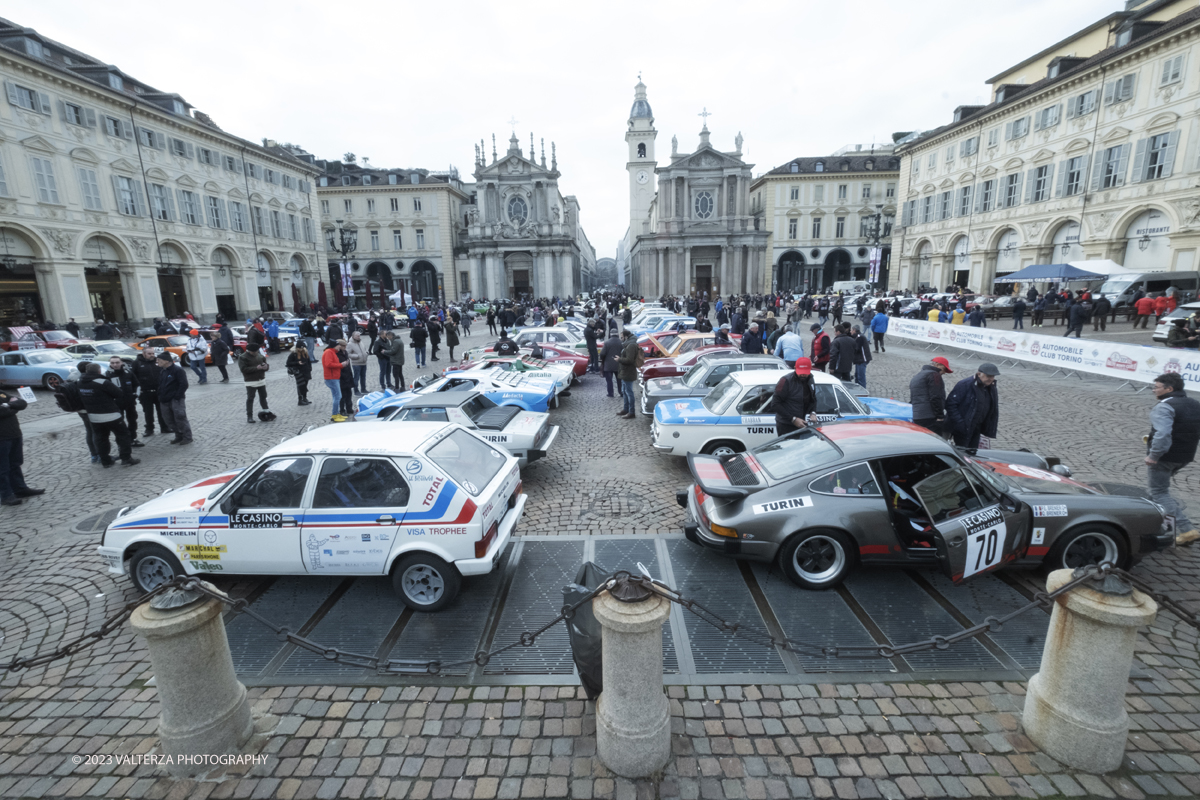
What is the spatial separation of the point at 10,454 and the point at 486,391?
6.63 meters

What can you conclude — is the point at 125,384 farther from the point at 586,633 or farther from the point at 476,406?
the point at 586,633

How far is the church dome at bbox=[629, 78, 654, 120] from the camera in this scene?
79.3 m

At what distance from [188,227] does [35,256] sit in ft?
32.3

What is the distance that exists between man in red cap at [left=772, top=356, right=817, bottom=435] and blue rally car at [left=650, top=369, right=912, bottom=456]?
63 centimetres

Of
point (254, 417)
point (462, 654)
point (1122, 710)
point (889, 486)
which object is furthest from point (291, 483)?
point (254, 417)

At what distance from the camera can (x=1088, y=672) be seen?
3.19 m

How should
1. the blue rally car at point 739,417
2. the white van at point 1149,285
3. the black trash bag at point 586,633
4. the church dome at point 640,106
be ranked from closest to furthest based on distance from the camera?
1. the black trash bag at point 586,633
2. the blue rally car at point 739,417
3. the white van at point 1149,285
4. the church dome at point 640,106

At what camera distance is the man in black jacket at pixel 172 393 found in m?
10.4

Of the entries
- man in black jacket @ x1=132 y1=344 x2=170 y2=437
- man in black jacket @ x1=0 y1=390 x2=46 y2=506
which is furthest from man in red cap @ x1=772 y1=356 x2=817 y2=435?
man in black jacket @ x1=132 y1=344 x2=170 y2=437

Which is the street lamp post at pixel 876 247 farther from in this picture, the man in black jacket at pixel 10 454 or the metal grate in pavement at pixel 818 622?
the man in black jacket at pixel 10 454

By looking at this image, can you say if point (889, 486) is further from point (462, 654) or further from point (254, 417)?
point (254, 417)

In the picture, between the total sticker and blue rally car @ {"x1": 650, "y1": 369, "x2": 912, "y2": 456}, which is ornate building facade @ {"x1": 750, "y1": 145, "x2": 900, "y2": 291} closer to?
blue rally car @ {"x1": 650, "y1": 369, "x2": 912, "y2": 456}

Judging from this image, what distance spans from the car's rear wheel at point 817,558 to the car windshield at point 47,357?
72.8 feet

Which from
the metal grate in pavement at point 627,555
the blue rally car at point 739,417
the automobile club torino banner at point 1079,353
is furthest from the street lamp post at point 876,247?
the metal grate in pavement at point 627,555
